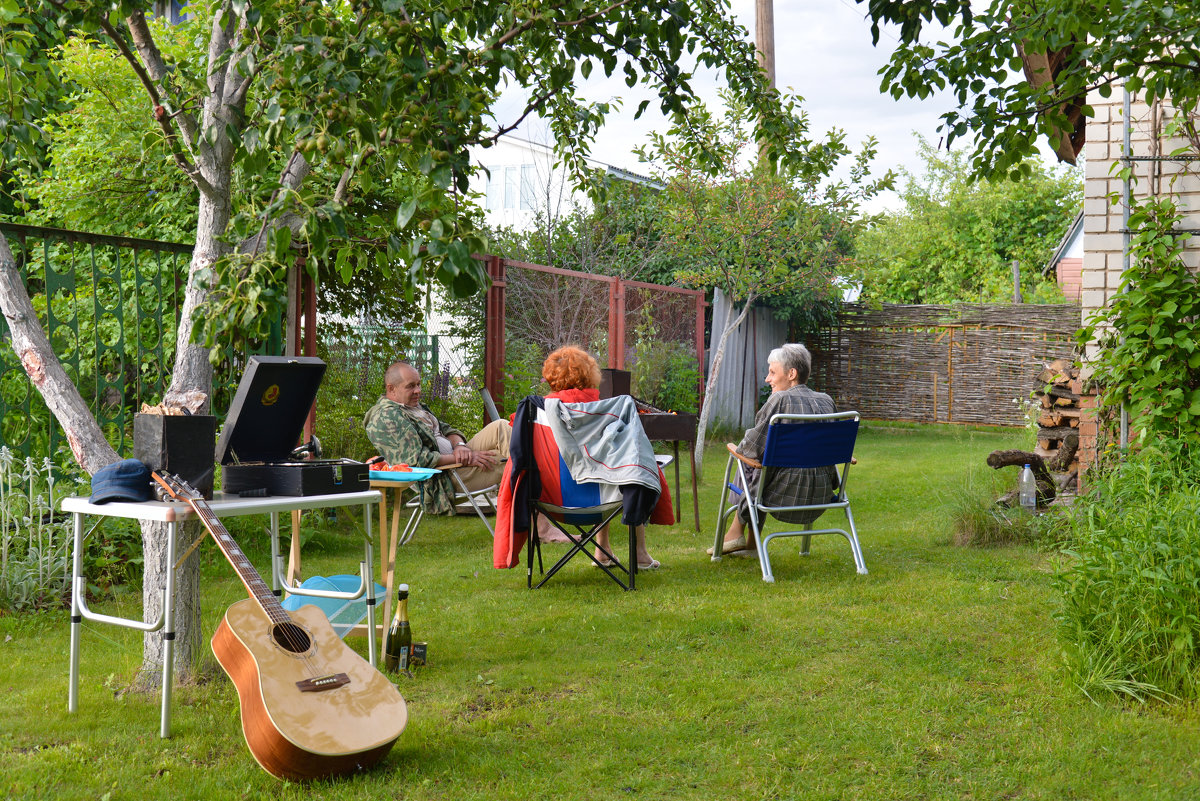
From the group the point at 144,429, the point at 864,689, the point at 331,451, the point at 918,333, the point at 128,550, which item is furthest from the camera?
the point at 918,333

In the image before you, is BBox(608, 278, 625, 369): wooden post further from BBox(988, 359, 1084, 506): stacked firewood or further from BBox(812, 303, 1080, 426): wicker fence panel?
BBox(812, 303, 1080, 426): wicker fence panel

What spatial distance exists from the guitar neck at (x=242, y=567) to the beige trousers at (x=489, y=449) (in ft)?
12.6

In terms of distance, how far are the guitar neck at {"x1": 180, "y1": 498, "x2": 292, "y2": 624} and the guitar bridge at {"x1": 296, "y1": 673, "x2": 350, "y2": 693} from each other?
0.71 feet

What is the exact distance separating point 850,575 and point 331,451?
3.69 m

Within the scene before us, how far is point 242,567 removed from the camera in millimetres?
2738

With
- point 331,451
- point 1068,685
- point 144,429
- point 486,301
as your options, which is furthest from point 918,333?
point 144,429

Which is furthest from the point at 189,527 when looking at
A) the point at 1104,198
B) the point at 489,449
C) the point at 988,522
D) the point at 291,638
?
the point at 1104,198

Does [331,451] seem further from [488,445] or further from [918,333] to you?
[918,333]

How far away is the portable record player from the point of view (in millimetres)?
3105

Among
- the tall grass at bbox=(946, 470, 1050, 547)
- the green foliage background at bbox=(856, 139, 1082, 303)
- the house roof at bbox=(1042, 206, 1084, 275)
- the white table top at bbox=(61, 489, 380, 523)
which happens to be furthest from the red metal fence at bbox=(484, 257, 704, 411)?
the green foliage background at bbox=(856, 139, 1082, 303)

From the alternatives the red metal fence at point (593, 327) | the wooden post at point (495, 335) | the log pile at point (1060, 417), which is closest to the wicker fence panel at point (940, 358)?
the red metal fence at point (593, 327)

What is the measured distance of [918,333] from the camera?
15.8m

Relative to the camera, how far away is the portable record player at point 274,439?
3.11m

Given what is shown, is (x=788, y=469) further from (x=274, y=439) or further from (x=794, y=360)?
(x=274, y=439)
